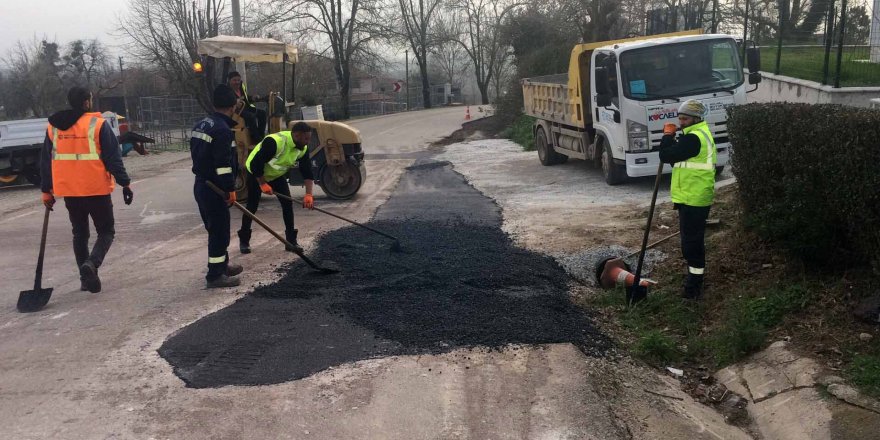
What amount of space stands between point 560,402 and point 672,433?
2.11 feet

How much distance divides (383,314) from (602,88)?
7.49 m

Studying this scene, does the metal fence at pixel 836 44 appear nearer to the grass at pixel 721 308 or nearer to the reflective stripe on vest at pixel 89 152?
the grass at pixel 721 308

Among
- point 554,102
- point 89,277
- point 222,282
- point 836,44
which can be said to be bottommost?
point 222,282

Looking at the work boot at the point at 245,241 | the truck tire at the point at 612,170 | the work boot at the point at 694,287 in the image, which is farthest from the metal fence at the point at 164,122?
the work boot at the point at 694,287

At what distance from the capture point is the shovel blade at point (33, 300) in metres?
6.49

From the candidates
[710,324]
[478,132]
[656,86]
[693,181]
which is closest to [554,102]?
[656,86]

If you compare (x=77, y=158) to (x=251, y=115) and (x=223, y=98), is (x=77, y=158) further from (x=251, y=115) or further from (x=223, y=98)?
(x=251, y=115)

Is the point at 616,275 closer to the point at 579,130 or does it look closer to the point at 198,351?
the point at 198,351

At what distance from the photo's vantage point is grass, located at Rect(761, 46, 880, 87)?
12969 mm

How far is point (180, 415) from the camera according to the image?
429 centimetres

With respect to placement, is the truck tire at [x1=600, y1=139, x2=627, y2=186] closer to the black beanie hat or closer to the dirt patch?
the black beanie hat

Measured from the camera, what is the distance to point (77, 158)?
6.91 meters

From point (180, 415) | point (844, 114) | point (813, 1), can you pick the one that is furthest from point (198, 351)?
point (813, 1)

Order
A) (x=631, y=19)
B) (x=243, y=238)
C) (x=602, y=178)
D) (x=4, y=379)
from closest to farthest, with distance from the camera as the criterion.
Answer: (x=4, y=379) < (x=243, y=238) < (x=602, y=178) < (x=631, y=19)
